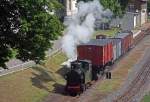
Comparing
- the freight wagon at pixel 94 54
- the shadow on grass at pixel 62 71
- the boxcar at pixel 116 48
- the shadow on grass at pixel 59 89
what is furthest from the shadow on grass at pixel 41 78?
the boxcar at pixel 116 48

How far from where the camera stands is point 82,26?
2758 inches

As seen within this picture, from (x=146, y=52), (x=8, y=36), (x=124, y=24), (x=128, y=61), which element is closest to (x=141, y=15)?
(x=124, y=24)

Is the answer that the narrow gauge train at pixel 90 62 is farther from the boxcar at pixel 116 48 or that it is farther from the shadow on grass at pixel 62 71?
the shadow on grass at pixel 62 71

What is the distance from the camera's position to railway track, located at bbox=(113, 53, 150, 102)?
44.5 meters

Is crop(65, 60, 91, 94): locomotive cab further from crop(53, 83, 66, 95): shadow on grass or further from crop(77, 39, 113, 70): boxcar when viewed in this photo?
crop(77, 39, 113, 70): boxcar

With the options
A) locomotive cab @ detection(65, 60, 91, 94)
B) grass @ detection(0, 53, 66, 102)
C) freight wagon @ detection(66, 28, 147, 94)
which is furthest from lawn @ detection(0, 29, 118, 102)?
freight wagon @ detection(66, 28, 147, 94)

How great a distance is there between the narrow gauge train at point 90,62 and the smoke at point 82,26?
135 inches

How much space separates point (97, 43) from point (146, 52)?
83.6 ft

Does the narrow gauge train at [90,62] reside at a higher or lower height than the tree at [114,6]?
lower

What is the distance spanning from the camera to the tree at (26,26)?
31594mm

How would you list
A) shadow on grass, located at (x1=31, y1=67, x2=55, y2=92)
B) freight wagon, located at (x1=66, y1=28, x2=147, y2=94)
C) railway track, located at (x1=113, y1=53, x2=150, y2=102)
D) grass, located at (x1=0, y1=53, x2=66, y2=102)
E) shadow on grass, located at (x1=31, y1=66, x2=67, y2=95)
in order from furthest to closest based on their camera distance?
shadow on grass, located at (x1=31, y1=67, x2=55, y2=92)
shadow on grass, located at (x1=31, y1=66, x2=67, y2=95)
freight wagon, located at (x1=66, y1=28, x2=147, y2=94)
railway track, located at (x1=113, y1=53, x2=150, y2=102)
grass, located at (x1=0, y1=53, x2=66, y2=102)

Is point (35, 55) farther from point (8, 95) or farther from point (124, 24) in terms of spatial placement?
point (124, 24)

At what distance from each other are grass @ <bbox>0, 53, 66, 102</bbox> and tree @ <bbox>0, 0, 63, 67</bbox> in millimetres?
9311

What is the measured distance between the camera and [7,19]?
3209 cm
